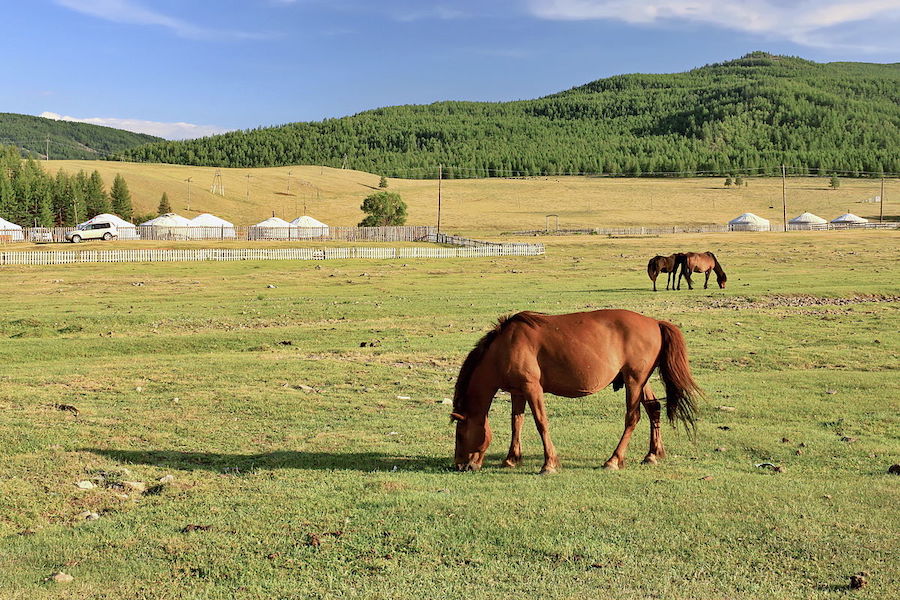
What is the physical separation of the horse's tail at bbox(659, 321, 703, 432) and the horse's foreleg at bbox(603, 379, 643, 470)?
0.40 metres

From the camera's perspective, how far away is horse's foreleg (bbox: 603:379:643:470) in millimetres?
10354

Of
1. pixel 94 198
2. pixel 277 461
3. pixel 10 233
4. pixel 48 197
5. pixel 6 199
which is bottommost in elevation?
pixel 277 461

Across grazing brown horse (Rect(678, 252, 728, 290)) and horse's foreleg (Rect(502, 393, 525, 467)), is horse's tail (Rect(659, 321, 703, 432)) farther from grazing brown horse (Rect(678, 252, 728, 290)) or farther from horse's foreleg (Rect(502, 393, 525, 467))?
grazing brown horse (Rect(678, 252, 728, 290))

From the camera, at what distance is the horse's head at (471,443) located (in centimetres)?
1025

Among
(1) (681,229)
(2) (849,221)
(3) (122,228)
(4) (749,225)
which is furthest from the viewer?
(2) (849,221)

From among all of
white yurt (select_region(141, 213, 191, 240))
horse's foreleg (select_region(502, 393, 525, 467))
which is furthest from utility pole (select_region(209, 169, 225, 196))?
horse's foreleg (select_region(502, 393, 525, 467))

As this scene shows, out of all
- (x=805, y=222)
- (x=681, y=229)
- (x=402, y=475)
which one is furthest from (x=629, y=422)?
(x=805, y=222)

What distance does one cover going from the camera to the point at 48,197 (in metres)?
115

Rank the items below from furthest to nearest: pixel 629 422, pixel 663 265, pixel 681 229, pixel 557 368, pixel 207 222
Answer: pixel 681 229 < pixel 207 222 < pixel 663 265 < pixel 629 422 < pixel 557 368

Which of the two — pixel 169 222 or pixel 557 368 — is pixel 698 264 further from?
pixel 169 222

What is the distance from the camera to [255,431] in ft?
43.0

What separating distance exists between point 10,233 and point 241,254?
139 feet

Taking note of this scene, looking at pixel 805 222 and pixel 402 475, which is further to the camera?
pixel 805 222

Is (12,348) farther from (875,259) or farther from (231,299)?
(875,259)
